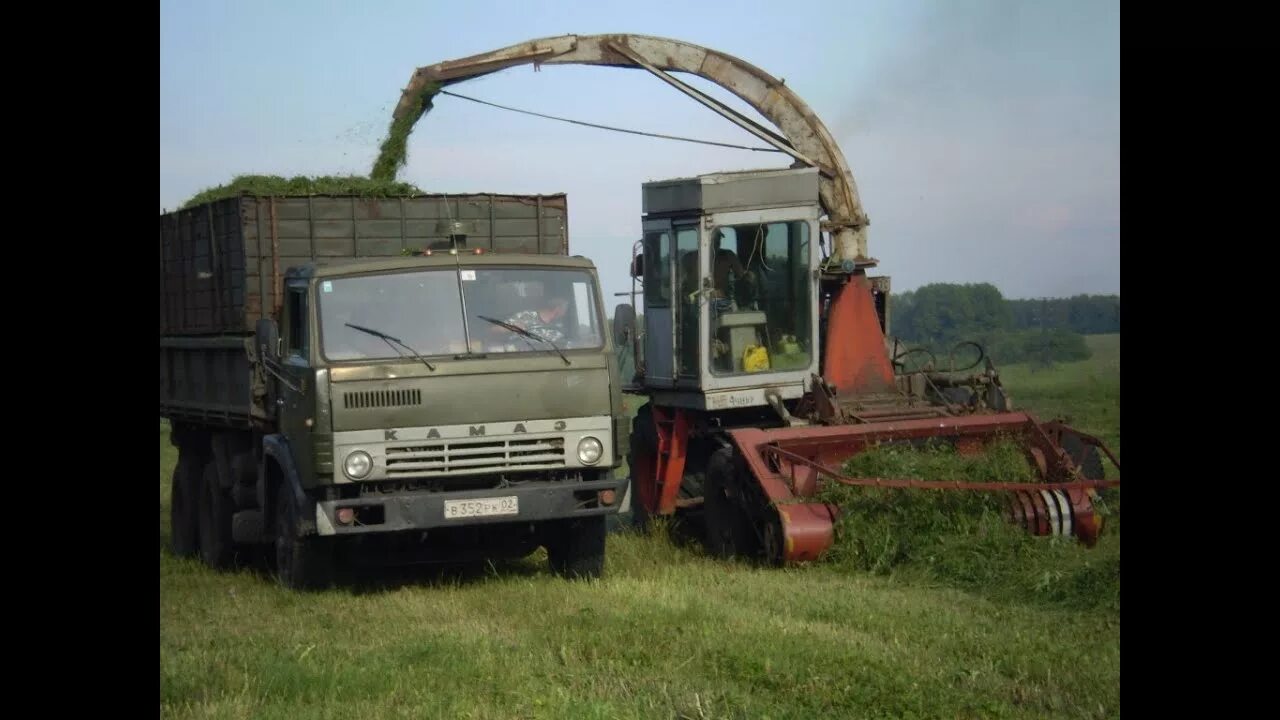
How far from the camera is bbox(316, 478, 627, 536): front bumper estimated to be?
36.4ft

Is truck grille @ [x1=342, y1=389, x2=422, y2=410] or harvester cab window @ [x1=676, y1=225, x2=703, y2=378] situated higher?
harvester cab window @ [x1=676, y1=225, x2=703, y2=378]

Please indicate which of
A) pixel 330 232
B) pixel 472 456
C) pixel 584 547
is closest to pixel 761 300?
pixel 584 547

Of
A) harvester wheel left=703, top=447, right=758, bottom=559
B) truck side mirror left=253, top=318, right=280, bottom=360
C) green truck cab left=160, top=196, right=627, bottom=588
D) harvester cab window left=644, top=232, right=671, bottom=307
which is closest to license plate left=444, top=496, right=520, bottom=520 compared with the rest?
green truck cab left=160, top=196, right=627, bottom=588

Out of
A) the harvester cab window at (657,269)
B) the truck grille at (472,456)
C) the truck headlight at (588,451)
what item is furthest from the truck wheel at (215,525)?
the truck headlight at (588,451)

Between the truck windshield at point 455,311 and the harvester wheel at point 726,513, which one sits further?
the harvester wheel at point 726,513

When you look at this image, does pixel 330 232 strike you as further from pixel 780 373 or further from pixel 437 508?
pixel 780 373

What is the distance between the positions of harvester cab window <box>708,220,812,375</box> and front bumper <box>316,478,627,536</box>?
3.03m

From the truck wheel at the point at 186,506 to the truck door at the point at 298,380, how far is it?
13.3 ft

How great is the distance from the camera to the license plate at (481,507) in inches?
440

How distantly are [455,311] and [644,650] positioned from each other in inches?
148

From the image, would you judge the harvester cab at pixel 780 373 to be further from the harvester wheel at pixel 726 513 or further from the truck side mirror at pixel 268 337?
the truck side mirror at pixel 268 337

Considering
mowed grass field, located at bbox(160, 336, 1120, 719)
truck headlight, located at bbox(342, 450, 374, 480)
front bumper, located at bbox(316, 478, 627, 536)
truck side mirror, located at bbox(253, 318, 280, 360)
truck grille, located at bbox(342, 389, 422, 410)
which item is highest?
truck side mirror, located at bbox(253, 318, 280, 360)

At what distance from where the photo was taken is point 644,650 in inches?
340

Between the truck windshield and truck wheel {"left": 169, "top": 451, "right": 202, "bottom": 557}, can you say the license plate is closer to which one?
the truck windshield
